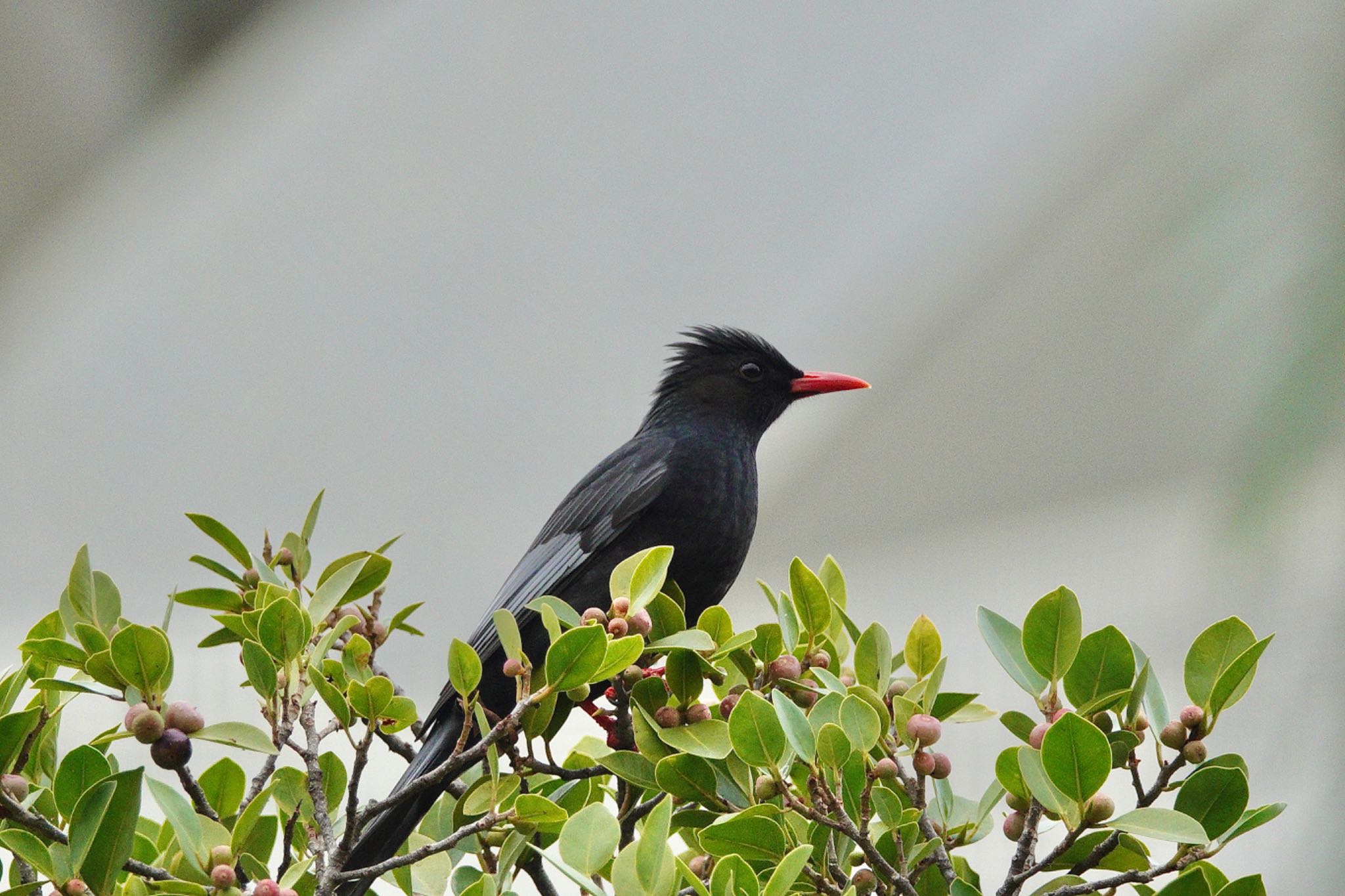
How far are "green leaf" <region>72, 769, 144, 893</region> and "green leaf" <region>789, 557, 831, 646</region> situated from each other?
33.0 inches

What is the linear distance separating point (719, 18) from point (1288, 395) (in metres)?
5.85

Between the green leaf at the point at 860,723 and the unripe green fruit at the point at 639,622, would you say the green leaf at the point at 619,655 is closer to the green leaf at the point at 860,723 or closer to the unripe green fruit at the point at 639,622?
the unripe green fruit at the point at 639,622

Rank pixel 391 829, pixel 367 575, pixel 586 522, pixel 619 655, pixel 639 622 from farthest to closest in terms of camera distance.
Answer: pixel 586 522 → pixel 391 829 → pixel 367 575 → pixel 639 622 → pixel 619 655

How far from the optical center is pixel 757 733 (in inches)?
55.8

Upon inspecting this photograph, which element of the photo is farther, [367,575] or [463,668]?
[367,575]

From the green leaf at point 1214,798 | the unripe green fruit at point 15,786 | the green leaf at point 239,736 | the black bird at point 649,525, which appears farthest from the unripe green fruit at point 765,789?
the black bird at point 649,525

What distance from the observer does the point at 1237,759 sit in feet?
4.72

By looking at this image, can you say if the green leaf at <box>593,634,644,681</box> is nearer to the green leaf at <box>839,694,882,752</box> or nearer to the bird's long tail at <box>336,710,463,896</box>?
the green leaf at <box>839,694,882,752</box>

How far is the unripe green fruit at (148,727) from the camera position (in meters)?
1.51

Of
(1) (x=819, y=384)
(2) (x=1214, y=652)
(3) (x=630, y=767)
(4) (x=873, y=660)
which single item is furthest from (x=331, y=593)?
(1) (x=819, y=384)

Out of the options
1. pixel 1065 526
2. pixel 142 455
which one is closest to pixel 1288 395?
A: pixel 1065 526

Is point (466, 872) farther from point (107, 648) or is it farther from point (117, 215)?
point (117, 215)

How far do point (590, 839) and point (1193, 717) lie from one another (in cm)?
68

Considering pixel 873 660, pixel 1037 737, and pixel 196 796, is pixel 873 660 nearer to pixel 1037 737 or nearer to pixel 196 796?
pixel 1037 737
